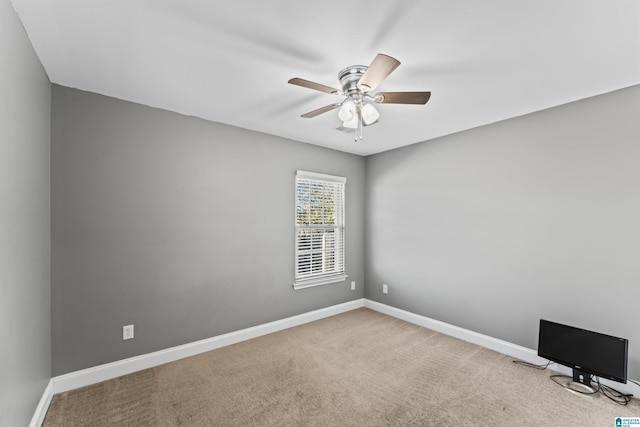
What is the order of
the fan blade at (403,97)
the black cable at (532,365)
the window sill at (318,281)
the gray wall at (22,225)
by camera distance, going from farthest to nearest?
the window sill at (318,281) → the black cable at (532,365) → the fan blade at (403,97) → the gray wall at (22,225)

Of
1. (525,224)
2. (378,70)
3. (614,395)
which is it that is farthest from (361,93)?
(614,395)

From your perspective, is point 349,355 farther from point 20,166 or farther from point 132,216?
point 20,166

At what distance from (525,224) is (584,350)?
118 cm

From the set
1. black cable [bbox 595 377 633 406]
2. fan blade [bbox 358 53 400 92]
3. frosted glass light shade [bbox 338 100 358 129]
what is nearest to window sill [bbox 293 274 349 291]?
frosted glass light shade [bbox 338 100 358 129]

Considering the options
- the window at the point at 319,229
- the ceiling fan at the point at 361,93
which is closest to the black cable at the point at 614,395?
the ceiling fan at the point at 361,93

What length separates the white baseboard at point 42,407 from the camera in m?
1.91

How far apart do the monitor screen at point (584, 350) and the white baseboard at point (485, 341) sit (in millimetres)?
174

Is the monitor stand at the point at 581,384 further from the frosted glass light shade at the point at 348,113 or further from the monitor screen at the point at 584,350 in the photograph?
the frosted glass light shade at the point at 348,113

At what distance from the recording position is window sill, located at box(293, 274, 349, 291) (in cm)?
392

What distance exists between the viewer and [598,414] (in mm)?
2141

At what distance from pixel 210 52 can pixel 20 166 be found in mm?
1307

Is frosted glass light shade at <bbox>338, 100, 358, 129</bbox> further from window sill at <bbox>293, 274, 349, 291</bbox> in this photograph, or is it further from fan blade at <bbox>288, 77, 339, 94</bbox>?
window sill at <bbox>293, 274, 349, 291</bbox>

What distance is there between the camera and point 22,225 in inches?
68.2

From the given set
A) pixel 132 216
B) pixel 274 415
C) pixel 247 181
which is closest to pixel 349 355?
pixel 274 415
